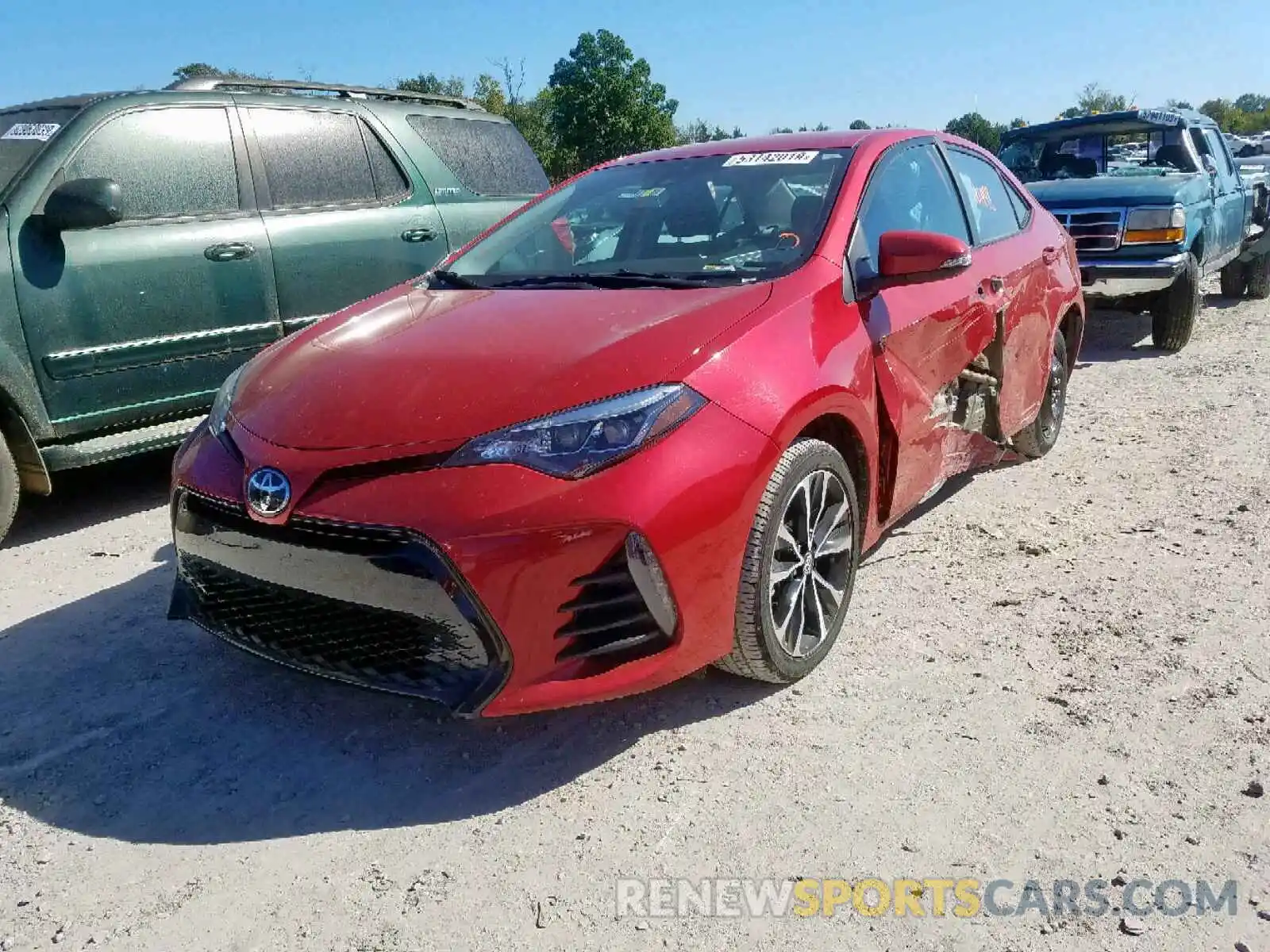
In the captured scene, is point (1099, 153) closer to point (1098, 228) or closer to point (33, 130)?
point (1098, 228)

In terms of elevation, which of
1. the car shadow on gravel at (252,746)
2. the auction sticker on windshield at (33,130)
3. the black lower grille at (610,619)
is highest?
the auction sticker on windshield at (33,130)

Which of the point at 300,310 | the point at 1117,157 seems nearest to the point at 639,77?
the point at 1117,157

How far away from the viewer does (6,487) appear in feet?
14.0

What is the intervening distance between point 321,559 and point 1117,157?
8.74 m

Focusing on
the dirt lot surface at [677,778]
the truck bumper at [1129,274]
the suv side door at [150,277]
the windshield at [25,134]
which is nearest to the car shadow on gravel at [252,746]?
the dirt lot surface at [677,778]

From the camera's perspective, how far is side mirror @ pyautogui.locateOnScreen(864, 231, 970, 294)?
3191mm

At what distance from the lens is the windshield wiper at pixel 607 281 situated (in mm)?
3186

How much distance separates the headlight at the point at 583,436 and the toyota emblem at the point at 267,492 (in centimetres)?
44

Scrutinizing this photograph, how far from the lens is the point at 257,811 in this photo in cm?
254

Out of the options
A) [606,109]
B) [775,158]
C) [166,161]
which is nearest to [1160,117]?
[775,158]

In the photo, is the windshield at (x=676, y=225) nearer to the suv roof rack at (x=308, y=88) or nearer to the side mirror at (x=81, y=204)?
the side mirror at (x=81, y=204)

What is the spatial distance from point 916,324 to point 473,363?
152 centimetres

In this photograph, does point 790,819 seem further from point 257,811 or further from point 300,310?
point 300,310

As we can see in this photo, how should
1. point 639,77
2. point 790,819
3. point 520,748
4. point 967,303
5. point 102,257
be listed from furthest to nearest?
1. point 639,77
2. point 102,257
3. point 967,303
4. point 520,748
5. point 790,819
